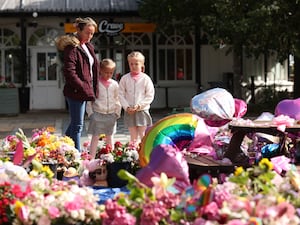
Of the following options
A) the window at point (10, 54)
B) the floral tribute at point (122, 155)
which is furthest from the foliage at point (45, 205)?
the window at point (10, 54)

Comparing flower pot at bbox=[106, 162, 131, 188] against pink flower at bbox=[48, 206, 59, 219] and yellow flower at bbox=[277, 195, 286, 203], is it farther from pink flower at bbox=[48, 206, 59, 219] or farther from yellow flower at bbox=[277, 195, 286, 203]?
yellow flower at bbox=[277, 195, 286, 203]

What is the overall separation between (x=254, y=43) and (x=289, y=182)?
14325 mm

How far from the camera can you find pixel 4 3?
21297mm

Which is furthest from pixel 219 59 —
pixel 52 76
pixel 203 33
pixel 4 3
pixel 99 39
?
pixel 4 3

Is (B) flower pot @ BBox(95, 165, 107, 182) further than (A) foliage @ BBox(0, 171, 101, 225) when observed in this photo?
Yes

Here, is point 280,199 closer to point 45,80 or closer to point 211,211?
point 211,211

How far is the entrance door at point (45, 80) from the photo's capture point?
72.9 ft

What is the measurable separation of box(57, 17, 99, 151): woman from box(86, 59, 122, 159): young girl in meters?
0.26

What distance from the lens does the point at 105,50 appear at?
22328 millimetres

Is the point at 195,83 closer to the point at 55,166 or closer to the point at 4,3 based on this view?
the point at 4,3

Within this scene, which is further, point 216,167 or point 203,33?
point 203,33

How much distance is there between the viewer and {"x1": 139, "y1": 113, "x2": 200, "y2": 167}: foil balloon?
6.30 m

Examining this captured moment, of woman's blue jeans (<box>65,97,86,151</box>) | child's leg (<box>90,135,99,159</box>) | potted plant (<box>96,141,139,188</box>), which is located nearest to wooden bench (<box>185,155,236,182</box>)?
potted plant (<box>96,141,139,188</box>)

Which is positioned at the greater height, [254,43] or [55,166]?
[254,43]
